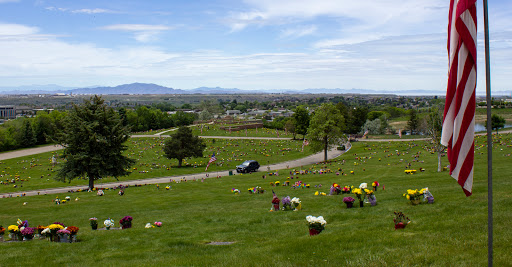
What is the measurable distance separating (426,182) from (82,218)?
20657 mm

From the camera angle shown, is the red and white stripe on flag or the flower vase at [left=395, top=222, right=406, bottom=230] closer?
the red and white stripe on flag

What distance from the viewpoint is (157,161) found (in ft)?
199

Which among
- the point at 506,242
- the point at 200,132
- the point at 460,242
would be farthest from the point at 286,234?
the point at 200,132

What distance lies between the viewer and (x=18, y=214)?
24469 millimetres

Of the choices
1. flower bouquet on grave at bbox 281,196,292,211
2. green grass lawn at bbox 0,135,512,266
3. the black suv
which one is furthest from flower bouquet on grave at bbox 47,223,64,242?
the black suv

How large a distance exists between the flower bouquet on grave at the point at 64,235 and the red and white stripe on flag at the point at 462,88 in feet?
43.3

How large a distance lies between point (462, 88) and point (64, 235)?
1394 cm

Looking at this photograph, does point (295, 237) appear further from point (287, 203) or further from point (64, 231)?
point (64, 231)

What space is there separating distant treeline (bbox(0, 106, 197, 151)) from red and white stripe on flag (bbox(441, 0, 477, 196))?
191ft

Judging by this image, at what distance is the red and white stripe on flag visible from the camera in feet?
21.0

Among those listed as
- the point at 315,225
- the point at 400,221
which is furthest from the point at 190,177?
the point at 400,221

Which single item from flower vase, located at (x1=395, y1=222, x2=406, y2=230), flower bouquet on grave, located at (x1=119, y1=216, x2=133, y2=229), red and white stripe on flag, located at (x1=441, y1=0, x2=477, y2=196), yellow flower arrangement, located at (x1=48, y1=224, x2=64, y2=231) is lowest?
flower bouquet on grave, located at (x1=119, y1=216, x2=133, y2=229)

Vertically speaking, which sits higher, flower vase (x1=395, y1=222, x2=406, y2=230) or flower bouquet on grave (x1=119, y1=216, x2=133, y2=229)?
flower vase (x1=395, y1=222, x2=406, y2=230)

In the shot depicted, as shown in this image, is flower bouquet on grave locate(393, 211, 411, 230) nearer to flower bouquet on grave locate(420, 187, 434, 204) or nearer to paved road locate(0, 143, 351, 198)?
flower bouquet on grave locate(420, 187, 434, 204)
